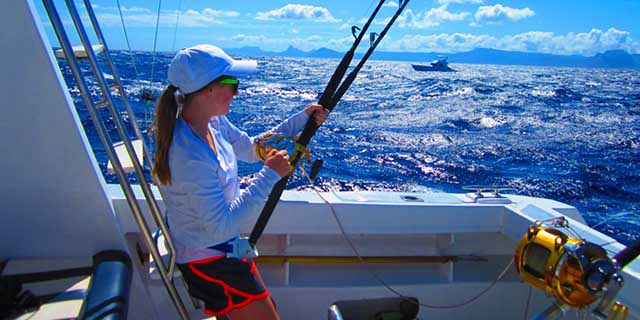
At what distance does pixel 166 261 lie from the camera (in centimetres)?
153

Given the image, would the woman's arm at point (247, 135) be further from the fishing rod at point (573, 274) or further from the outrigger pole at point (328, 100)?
the fishing rod at point (573, 274)

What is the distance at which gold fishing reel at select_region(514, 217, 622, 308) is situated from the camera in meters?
1.17

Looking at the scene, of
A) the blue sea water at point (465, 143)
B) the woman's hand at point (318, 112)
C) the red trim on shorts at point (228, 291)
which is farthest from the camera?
the blue sea water at point (465, 143)

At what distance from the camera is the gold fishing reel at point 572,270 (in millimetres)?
1175

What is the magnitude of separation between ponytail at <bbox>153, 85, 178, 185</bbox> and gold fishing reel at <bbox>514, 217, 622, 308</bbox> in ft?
3.58

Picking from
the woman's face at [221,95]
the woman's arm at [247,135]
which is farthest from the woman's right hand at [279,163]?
the woman's arm at [247,135]

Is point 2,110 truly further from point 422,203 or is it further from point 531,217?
point 531,217

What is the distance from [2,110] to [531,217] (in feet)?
7.71

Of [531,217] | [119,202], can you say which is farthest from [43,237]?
[531,217]

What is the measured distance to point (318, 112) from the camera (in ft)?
6.20

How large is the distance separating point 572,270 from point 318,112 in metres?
1.08

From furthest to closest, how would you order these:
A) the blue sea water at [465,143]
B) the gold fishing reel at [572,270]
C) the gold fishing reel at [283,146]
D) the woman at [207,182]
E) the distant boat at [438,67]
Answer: the distant boat at [438,67], the blue sea water at [465,143], the gold fishing reel at [283,146], the woman at [207,182], the gold fishing reel at [572,270]

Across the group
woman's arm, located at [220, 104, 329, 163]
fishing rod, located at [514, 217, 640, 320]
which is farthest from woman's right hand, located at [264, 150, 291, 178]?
fishing rod, located at [514, 217, 640, 320]

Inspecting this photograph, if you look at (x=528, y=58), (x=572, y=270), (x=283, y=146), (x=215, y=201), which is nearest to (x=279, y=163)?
(x=215, y=201)
